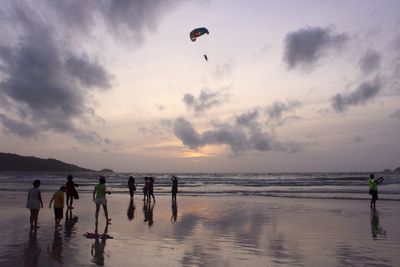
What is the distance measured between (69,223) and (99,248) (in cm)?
540

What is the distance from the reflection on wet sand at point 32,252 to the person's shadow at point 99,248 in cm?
127

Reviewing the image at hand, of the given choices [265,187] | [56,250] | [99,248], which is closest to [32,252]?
[56,250]

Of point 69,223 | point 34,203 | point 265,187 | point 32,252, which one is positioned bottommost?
point 32,252

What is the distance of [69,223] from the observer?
15.5 meters

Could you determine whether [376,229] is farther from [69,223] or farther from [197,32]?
[197,32]

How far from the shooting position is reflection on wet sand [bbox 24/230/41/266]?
915 cm

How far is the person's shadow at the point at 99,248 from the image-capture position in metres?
9.34

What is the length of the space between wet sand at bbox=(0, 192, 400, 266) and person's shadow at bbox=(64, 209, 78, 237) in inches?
1.2

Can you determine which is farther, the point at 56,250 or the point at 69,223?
the point at 69,223

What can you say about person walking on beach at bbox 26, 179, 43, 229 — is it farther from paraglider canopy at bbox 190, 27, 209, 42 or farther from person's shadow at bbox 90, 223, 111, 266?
paraglider canopy at bbox 190, 27, 209, 42

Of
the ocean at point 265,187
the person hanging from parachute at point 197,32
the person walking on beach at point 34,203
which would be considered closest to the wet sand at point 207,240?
the person walking on beach at point 34,203

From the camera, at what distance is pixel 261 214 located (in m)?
19.0

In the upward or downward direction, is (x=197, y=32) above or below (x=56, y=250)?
above

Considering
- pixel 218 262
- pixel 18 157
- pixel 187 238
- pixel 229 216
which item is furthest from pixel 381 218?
pixel 18 157
